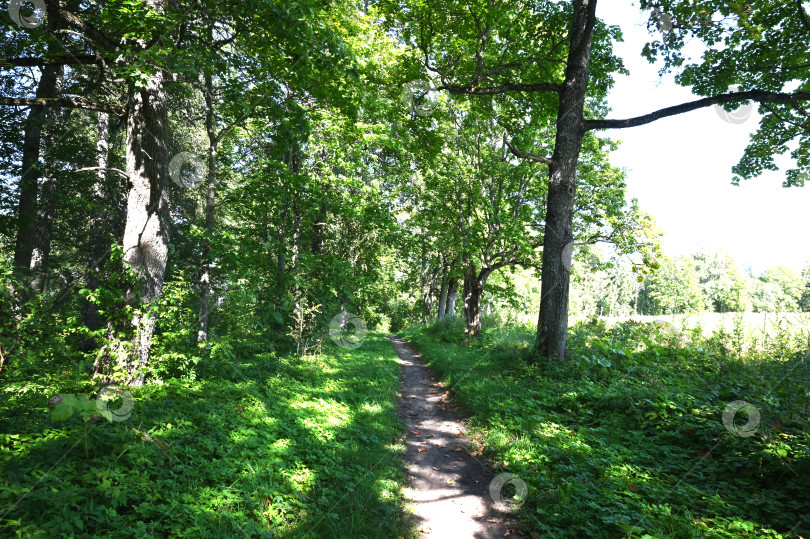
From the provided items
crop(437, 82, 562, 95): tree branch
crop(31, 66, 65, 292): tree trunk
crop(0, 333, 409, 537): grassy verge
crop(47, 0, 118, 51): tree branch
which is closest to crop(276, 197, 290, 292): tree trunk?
crop(0, 333, 409, 537): grassy verge

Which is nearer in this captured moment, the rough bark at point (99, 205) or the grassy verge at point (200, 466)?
A: the grassy verge at point (200, 466)

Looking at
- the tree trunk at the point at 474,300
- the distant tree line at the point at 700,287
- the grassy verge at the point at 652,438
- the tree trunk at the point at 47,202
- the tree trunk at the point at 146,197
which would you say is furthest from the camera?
the distant tree line at the point at 700,287

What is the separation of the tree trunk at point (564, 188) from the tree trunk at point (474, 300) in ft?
23.5

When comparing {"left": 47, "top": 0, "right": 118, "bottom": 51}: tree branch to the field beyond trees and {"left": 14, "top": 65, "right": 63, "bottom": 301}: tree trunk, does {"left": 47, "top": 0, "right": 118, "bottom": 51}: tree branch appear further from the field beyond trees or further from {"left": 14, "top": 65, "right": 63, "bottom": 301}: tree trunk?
{"left": 14, "top": 65, "right": 63, "bottom": 301}: tree trunk

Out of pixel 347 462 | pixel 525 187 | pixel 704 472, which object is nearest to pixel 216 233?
pixel 347 462

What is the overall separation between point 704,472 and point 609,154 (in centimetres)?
1517

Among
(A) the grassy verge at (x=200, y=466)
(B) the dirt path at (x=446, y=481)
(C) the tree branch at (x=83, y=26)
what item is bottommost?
(B) the dirt path at (x=446, y=481)

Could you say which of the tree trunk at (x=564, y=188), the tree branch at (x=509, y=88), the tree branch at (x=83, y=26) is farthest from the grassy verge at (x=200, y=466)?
the tree branch at (x=509, y=88)

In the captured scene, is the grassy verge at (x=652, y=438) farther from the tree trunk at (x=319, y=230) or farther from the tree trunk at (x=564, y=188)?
the tree trunk at (x=319, y=230)

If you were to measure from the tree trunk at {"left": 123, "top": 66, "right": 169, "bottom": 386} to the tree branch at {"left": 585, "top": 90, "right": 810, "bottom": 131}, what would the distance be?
28.5 ft

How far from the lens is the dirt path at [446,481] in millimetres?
3936

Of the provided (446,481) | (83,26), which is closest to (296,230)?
(83,26)

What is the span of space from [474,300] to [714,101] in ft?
34.4

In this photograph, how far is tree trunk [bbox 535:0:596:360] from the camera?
316 inches
